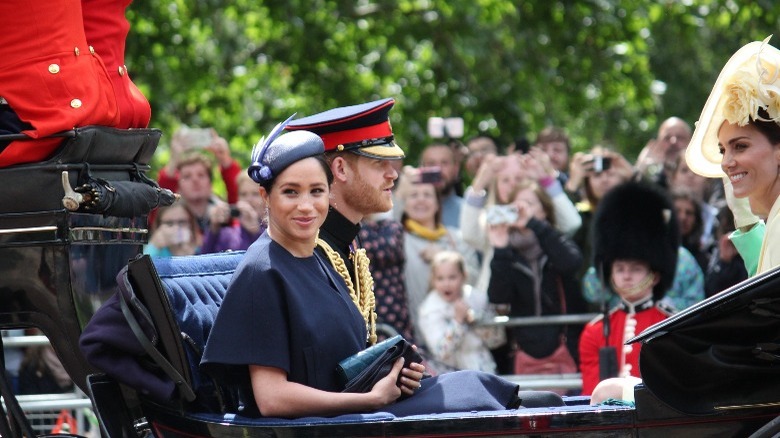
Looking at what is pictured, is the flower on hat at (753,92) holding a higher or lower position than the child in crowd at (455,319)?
higher

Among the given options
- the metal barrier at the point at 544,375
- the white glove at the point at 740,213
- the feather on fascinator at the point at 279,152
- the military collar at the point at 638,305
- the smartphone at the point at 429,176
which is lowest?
the metal barrier at the point at 544,375

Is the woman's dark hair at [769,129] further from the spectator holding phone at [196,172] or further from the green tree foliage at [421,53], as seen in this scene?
the green tree foliage at [421,53]

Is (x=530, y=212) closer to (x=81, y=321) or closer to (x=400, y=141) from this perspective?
(x=81, y=321)

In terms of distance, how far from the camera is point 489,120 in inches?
524

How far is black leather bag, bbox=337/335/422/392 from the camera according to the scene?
430 centimetres

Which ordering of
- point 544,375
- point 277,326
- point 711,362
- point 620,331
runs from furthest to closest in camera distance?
point 544,375 < point 620,331 < point 277,326 < point 711,362

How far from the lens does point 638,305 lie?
7.02 metres

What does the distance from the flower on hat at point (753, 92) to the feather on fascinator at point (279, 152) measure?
129 cm

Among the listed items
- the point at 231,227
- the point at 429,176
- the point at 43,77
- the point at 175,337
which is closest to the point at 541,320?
the point at 429,176

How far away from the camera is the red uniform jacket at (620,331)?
6871mm

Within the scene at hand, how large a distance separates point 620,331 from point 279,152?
3.09 m

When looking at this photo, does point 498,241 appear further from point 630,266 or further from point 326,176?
point 326,176

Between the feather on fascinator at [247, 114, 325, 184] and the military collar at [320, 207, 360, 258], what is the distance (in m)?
0.54

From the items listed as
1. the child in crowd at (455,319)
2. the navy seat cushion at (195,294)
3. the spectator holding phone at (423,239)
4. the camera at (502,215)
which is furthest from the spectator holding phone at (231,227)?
the navy seat cushion at (195,294)
